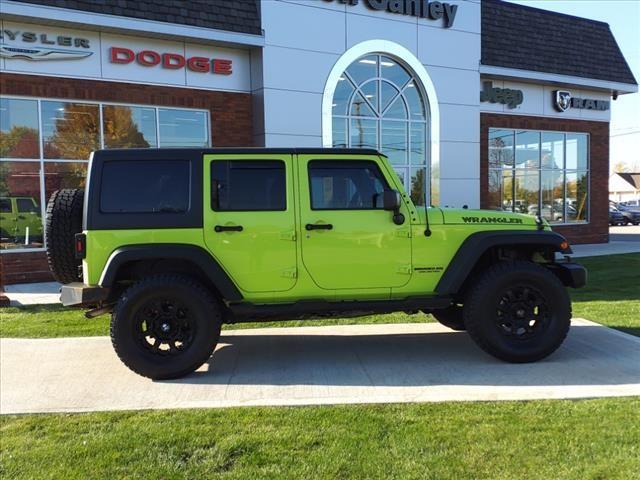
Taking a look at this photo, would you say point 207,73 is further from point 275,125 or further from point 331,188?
point 331,188

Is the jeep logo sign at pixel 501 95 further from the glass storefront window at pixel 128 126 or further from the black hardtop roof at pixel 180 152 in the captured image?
the black hardtop roof at pixel 180 152

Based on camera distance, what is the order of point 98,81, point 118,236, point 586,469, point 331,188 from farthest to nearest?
point 98,81 → point 331,188 → point 118,236 → point 586,469

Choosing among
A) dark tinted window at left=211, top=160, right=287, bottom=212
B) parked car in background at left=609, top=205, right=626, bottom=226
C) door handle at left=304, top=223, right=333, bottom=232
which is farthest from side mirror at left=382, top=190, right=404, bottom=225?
parked car in background at left=609, top=205, right=626, bottom=226

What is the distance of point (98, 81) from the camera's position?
1146 centimetres

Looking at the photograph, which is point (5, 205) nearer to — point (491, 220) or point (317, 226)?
point (317, 226)

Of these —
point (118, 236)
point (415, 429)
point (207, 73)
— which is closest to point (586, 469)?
point (415, 429)

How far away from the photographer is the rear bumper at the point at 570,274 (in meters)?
5.46

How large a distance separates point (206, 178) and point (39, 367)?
7.97 ft

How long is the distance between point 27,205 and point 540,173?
14.6 meters

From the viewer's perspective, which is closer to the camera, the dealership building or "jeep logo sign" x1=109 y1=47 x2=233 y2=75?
the dealership building

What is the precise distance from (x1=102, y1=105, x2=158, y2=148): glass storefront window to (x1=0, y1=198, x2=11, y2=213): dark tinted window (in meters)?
2.14

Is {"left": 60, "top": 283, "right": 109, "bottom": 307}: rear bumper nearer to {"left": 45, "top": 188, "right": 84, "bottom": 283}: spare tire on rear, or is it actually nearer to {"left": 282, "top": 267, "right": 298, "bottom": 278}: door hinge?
{"left": 45, "top": 188, "right": 84, "bottom": 283}: spare tire on rear

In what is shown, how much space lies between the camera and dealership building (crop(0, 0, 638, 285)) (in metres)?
11.1

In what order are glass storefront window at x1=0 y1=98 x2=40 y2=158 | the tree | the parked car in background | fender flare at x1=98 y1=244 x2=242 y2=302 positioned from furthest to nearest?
the parked car in background → the tree → glass storefront window at x1=0 y1=98 x2=40 y2=158 → fender flare at x1=98 y1=244 x2=242 y2=302
